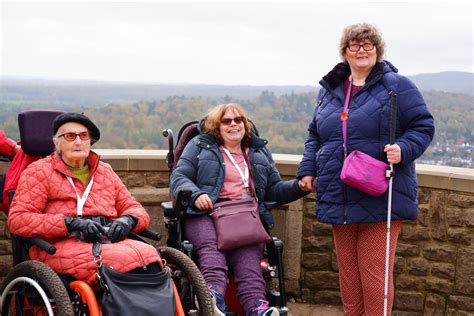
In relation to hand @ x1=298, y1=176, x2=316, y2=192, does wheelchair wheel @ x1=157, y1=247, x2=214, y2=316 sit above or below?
below

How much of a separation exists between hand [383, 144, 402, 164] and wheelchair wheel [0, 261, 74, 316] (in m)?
1.60

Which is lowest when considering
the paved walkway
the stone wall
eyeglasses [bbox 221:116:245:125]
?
the paved walkway

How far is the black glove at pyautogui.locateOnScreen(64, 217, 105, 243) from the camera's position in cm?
360

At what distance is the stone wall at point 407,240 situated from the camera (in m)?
4.79

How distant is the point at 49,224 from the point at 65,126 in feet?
1.72

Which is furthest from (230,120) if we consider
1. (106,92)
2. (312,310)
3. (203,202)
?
(106,92)

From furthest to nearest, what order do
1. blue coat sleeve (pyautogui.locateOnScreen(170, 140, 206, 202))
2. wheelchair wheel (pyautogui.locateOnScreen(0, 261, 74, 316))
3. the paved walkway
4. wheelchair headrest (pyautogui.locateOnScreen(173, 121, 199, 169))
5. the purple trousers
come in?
the paved walkway, wheelchair headrest (pyautogui.locateOnScreen(173, 121, 199, 169)), blue coat sleeve (pyautogui.locateOnScreen(170, 140, 206, 202)), the purple trousers, wheelchair wheel (pyautogui.locateOnScreen(0, 261, 74, 316))

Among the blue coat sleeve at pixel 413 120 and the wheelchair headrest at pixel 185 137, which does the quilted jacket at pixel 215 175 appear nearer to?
the wheelchair headrest at pixel 185 137

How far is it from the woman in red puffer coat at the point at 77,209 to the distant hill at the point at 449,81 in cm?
690

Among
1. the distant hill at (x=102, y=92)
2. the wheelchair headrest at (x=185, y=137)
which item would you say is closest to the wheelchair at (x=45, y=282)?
the wheelchair headrest at (x=185, y=137)

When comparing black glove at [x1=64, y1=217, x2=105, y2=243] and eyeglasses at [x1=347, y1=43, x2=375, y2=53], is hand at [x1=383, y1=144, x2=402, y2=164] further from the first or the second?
black glove at [x1=64, y1=217, x2=105, y2=243]

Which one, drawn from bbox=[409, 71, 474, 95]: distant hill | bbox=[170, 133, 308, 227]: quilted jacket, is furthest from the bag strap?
bbox=[409, 71, 474, 95]: distant hill

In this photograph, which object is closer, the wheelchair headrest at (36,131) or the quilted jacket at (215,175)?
the wheelchair headrest at (36,131)

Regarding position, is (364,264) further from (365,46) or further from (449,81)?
(449,81)
